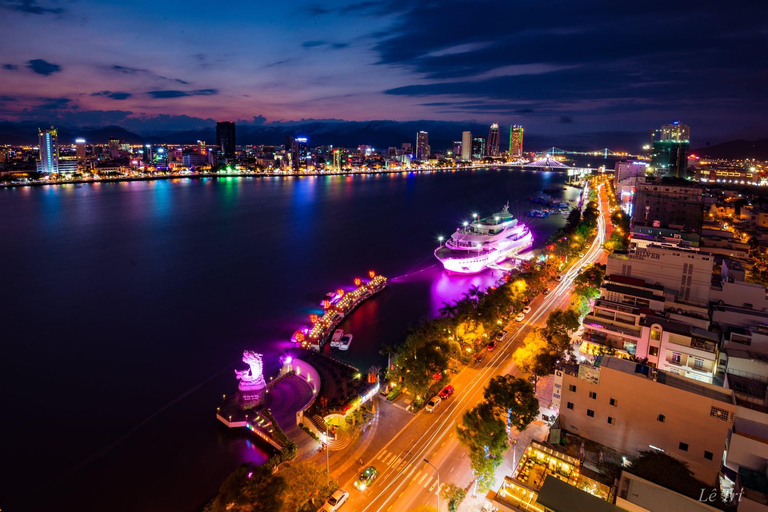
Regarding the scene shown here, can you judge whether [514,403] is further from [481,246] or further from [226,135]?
[226,135]

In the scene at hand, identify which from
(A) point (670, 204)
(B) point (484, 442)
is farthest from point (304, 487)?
(A) point (670, 204)

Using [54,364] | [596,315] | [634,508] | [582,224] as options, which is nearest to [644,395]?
[634,508]

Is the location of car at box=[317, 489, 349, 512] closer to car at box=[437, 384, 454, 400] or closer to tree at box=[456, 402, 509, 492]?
tree at box=[456, 402, 509, 492]

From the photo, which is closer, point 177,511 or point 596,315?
point 177,511

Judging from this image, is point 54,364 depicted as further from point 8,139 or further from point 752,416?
point 8,139

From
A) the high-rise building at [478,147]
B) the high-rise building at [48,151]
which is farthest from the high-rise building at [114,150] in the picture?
the high-rise building at [478,147]

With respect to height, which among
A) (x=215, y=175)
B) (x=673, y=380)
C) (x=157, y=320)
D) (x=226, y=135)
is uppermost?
(x=226, y=135)
